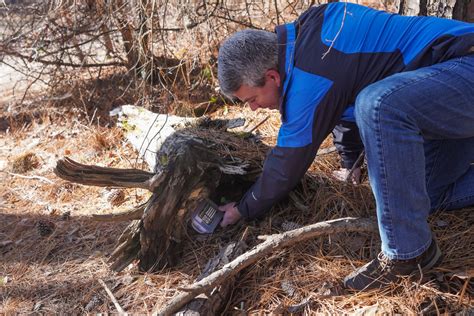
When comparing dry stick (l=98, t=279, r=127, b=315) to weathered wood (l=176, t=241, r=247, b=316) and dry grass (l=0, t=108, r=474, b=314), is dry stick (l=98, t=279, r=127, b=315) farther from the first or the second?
weathered wood (l=176, t=241, r=247, b=316)

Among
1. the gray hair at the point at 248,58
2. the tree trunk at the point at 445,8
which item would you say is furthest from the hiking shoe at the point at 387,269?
the tree trunk at the point at 445,8

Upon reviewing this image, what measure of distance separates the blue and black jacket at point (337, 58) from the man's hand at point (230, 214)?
0.51 m

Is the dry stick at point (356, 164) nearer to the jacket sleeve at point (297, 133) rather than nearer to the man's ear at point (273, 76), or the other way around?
the jacket sleeve at point (297, 133)

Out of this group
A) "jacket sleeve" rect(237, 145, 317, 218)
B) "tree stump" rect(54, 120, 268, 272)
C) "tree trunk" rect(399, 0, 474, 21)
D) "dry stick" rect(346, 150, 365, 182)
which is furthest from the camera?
"tree trunk" rect(399, 0, 474, 21)

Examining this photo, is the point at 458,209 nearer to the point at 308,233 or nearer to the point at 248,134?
the point at 308,233

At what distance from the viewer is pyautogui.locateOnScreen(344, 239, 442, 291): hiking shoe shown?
2.19 meters

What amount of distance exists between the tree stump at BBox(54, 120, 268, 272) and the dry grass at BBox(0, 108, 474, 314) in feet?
0.39

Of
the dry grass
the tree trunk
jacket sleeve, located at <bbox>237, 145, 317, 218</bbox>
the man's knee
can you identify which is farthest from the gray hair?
the tree trunk

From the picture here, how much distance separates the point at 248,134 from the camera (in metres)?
3.50

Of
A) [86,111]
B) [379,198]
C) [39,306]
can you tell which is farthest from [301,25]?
[86,111]

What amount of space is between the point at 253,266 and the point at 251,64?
1.11 meters

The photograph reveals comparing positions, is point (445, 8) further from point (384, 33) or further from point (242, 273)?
point (242, 273)

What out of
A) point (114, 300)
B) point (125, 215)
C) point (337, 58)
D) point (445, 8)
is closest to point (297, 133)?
point (337, 58)

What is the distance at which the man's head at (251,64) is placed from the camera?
7.85ft
